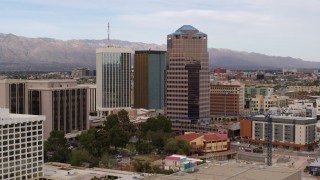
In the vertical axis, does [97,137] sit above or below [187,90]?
below

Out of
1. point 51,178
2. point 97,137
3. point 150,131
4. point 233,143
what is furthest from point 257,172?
point 233,143

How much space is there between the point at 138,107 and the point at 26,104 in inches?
1417

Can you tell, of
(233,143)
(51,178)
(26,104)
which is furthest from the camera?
(233,143)

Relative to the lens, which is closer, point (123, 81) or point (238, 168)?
point (238, 168)

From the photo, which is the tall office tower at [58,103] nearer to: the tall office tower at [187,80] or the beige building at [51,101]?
the beige building at [51,101]

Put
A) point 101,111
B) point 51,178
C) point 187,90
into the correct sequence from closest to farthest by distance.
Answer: point 51,178 < point 187,90 < point 101,111

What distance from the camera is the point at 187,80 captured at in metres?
66.4

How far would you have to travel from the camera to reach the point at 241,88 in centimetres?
8588

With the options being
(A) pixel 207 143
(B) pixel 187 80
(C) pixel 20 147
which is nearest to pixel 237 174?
(C) pixel 20 147

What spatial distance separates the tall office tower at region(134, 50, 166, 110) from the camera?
86.6 metres

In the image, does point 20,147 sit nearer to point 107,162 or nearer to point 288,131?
point 107,162

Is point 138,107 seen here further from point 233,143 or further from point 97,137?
point 97,137

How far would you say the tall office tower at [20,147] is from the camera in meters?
34.5

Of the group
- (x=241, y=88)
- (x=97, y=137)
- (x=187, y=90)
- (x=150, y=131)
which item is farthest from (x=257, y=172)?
(x=241, y=88)
